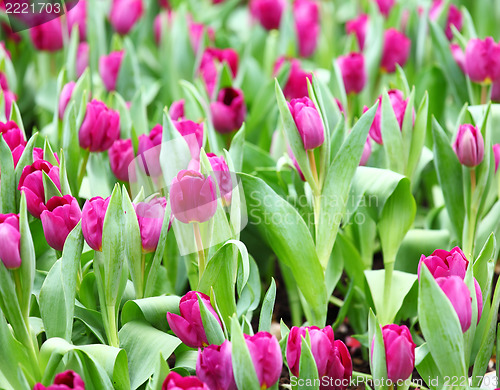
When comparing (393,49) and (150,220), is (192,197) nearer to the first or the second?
(150,220)

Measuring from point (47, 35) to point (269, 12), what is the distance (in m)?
0.65

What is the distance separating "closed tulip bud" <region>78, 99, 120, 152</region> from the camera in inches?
48.4

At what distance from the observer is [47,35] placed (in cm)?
190

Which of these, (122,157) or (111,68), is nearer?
(122,157)

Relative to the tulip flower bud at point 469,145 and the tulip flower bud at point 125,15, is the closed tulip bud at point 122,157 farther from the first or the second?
the tulip flower bud at point 125,15

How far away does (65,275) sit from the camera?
912 millimetres

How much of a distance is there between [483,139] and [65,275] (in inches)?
27.2

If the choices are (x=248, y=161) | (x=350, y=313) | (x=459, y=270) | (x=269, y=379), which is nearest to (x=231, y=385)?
(x=269, y=379)

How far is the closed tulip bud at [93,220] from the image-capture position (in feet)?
3.02

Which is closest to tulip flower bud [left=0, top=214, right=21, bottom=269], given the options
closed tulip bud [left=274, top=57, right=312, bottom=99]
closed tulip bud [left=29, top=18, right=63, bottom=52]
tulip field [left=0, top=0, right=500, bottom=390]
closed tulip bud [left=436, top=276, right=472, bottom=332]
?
tulip field [left=0, top=0, right=500, bottom=390]

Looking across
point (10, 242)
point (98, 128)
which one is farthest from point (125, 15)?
point (10, 242)

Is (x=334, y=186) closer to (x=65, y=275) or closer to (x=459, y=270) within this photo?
(x=459, y=270)

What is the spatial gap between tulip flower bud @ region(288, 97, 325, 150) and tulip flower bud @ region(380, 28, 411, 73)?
2.60 ft

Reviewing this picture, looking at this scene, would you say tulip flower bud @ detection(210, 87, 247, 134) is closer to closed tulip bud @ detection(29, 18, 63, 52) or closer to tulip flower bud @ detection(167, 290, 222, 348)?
tulip flower bud @ detection(167, 290, 222, 348)
